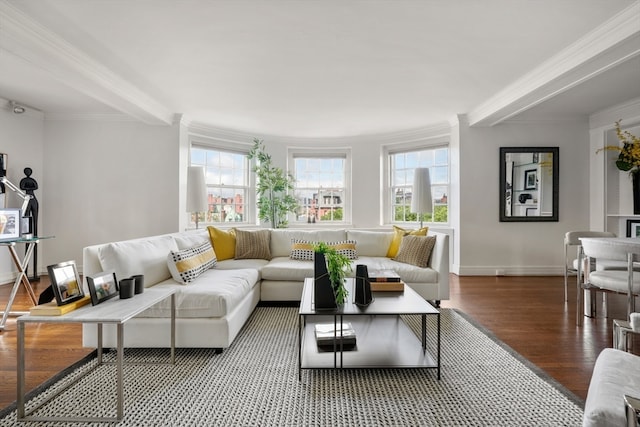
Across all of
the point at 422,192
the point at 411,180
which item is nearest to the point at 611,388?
the point at 422,192

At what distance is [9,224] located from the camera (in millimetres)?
3250

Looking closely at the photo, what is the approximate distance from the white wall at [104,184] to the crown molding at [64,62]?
87 cm

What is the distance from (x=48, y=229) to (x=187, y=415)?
197 inches

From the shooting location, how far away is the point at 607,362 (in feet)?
4.51

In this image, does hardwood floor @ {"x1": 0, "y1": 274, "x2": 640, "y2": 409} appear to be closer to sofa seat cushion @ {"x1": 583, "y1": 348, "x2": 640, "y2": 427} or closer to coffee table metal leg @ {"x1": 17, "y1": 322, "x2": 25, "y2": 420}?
coffee table metal leg @ {"x1": 17, "y1": 322, "x2": 25, "y2": 420}

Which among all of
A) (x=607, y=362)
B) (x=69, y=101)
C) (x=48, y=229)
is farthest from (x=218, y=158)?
(x=607, y=362)

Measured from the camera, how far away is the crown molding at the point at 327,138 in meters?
5.82

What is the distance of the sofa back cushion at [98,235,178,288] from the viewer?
2.51m

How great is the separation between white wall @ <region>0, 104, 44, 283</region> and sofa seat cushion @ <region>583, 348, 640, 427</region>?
6.29 m

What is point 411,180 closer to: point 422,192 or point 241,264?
point 422,192

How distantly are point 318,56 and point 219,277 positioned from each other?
2254mm

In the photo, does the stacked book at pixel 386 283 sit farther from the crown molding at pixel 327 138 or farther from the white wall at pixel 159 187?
the crown molding at pixel 327 138

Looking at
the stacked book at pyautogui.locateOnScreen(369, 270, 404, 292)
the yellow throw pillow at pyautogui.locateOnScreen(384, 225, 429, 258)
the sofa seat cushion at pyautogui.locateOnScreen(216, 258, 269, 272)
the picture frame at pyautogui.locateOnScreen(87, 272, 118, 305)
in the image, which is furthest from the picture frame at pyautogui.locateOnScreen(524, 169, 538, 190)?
the picture frame at pyautogui.locateOnScreen(87, 272, 118, 305)

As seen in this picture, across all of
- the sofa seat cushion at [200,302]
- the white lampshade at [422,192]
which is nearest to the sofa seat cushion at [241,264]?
the sofa seat cushion at [200,302]
